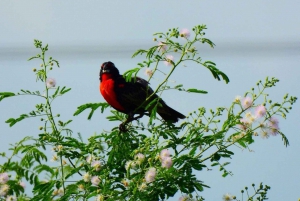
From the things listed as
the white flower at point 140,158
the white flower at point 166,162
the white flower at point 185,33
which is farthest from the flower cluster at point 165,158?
the white flower at point 185,33

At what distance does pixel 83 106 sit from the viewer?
634 cm

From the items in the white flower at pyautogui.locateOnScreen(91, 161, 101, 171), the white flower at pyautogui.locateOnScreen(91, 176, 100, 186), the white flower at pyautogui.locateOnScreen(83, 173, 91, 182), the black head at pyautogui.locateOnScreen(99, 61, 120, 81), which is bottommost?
the white flower at pyautogui.locateOnScreen(91, 176, 100, 186)

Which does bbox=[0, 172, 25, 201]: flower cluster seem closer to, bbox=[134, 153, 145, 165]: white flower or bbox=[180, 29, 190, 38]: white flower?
bbox=[134, 153, 145, 165]: white flower

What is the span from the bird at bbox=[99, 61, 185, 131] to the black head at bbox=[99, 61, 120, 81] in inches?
2.1

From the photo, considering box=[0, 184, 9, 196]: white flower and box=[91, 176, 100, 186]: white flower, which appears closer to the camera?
box=[91, 176, 100, 186]: white flower

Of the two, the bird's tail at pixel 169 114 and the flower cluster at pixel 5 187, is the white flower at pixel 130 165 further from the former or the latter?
the flower cluster at pixel 5 187

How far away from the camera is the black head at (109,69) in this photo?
6836 mm

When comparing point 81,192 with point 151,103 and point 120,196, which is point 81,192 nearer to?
point 120,196

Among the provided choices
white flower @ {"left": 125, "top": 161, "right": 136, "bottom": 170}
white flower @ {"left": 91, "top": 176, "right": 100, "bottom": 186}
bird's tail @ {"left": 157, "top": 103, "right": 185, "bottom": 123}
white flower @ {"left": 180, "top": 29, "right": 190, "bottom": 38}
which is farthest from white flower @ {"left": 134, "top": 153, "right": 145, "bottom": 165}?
white flower @ {"left": 180, "top": 29, "right": 190, "bottom": 38}

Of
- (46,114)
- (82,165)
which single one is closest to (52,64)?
(46,114)

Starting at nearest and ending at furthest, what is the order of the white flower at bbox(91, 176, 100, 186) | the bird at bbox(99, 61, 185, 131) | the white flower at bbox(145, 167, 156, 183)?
the white flower at bbox(145, 167, 156, 183)
the white flower at bbox(91, 176, 100, 186)
the bird at bbox(99, 61, 185, 131)

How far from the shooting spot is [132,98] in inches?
252

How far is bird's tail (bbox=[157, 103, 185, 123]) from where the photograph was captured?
20.7 ft

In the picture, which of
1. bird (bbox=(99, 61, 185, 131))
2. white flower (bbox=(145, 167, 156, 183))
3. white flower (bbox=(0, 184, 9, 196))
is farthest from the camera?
white flower (bbox=(0, 184, 9, 196))
